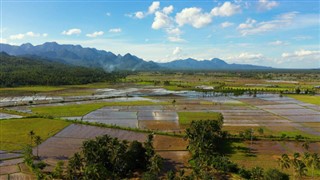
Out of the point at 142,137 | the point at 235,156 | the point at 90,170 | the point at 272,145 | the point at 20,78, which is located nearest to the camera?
the point at 90,170

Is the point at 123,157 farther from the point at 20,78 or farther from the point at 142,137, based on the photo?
the point at 20,78

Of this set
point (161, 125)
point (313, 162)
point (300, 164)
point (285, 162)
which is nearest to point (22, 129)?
point (161, 125)

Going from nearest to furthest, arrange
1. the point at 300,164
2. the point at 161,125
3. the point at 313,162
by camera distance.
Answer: the point at 300,164 < the point at 313,162 < the point at 161,125

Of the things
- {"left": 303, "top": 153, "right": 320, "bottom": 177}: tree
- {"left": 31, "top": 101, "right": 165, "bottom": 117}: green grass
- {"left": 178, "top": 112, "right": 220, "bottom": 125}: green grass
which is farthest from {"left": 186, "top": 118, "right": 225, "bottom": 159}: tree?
{"left": 31, "top": 101, "right": 165, "bottom": 117}: green grass

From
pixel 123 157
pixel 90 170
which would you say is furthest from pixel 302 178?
pixel 90 170

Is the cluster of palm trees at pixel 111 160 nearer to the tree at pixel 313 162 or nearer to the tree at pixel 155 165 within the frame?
the tree at pixel 155 165

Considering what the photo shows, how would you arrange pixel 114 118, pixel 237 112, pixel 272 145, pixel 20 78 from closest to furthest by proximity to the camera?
pixel 272 145, pixel 114 118, pixel 237 112, pixel 20 78

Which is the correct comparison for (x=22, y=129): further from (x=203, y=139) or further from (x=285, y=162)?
(x=285, y=162)
